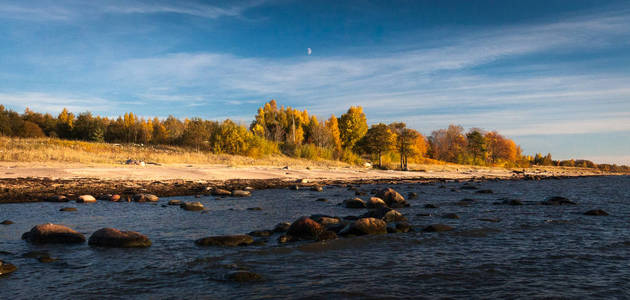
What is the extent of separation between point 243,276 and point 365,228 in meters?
4.81

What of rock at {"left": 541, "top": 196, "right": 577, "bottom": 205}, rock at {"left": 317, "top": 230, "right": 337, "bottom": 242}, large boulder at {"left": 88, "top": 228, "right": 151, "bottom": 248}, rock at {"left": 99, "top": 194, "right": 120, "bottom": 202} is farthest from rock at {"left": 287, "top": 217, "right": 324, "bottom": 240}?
rock at {"left": 541, "top": 196, "right": 577, "bottom": 205}

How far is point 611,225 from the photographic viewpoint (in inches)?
516

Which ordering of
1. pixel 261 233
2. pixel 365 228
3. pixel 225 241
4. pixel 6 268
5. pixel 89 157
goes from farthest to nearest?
1. pixel 89 157
2. pixel 365 228
3. pixel 261 233
4. pixel 225 241
5. pixel 6 268

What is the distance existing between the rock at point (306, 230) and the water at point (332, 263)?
0.62 m

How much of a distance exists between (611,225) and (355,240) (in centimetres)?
931

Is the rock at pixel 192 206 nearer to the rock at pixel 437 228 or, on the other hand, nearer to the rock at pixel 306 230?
the rock at pixel 306 230

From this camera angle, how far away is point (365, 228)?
34.9ft

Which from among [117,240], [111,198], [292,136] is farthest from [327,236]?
[292,136]

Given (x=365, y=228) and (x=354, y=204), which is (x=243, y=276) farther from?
(x=354, y=204)

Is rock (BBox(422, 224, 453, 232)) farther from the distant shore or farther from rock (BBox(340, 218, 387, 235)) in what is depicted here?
the distant shore

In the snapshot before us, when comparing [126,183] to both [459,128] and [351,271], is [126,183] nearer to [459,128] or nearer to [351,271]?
[351,271]

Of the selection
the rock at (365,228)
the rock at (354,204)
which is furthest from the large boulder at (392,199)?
the rock at (365,228)

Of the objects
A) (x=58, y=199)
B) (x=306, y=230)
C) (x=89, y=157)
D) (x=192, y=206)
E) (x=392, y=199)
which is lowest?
(x=58, y=199)

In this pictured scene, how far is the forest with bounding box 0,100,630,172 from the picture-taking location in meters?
54.3
